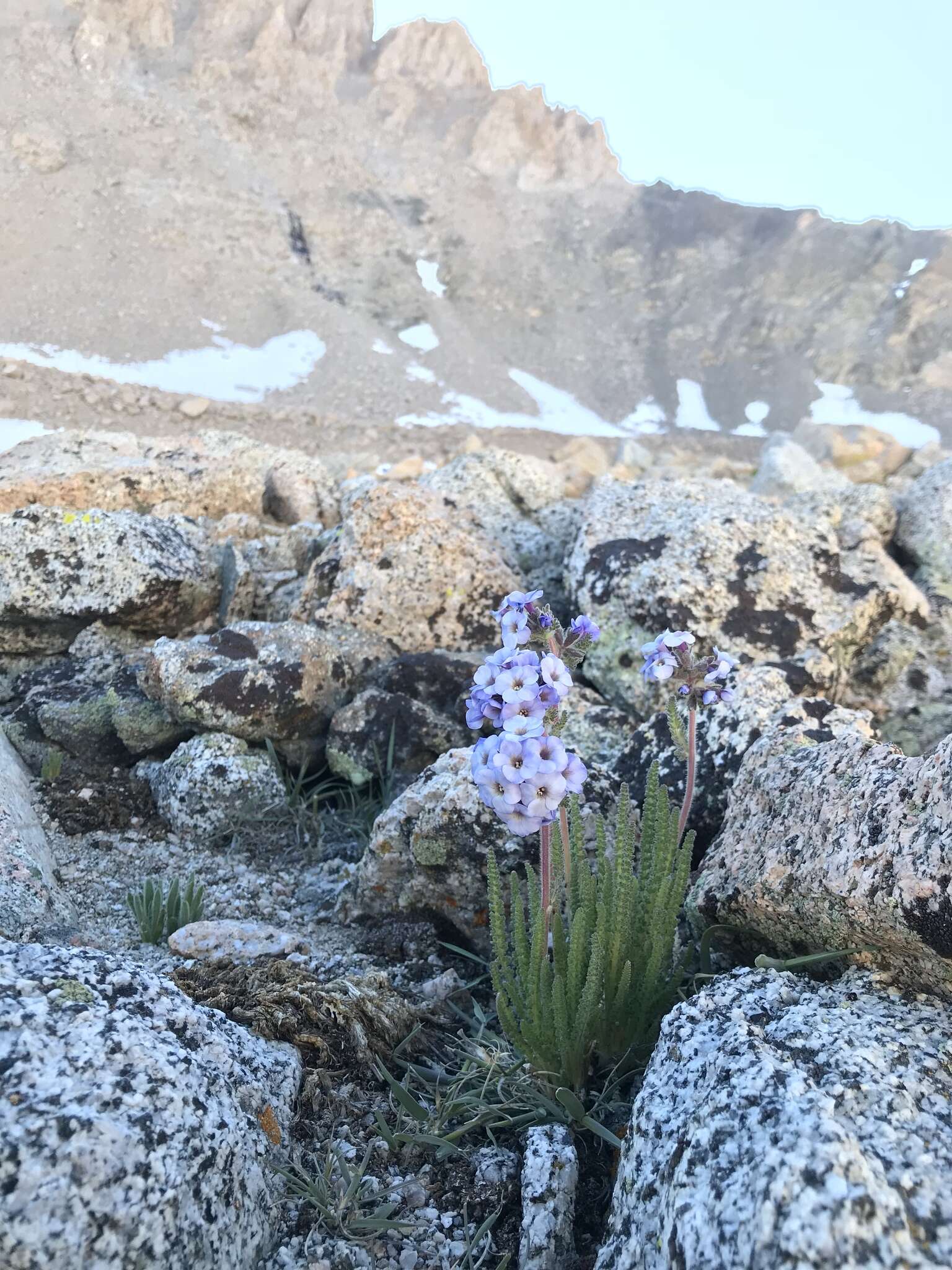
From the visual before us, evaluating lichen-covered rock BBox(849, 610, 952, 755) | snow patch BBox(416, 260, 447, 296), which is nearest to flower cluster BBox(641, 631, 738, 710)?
lichen-covered rock BBox(849, 610, 952, 755)

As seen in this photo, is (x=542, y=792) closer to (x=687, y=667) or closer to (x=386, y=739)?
(x=687, y=667)

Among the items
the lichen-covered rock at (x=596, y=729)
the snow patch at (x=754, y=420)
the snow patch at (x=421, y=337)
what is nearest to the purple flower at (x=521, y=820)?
the lichen-covered rock at (x=596, y=729)

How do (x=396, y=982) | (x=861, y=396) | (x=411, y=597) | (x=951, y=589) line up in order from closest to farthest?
(x=396, y=982), (x=411, y=597), (x=951, y=589), (x=861, y=396)

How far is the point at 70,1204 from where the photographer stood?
177 cm

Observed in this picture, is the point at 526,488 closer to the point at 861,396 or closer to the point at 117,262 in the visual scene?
the point at 117,262

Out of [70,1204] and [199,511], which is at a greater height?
[70,1204]

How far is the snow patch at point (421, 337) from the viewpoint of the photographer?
64.4 metres

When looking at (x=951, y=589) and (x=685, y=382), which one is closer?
(x=951, y=589)

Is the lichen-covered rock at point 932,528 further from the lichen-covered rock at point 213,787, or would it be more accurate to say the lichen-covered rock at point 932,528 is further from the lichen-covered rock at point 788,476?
the lichen-covered rock at point 788,476

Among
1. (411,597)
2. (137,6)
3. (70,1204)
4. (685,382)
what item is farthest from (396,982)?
(137,6)

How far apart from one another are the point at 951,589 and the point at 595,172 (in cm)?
9802

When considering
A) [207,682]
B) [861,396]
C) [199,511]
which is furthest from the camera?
[861,396]

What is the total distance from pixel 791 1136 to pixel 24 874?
3.10 metres

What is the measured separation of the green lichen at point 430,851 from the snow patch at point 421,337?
63.6 m
